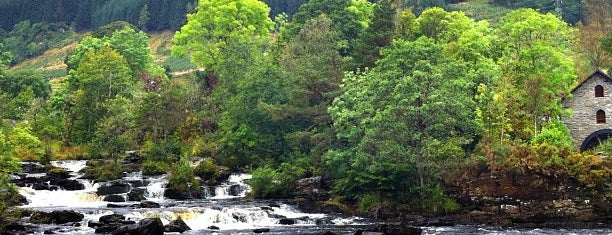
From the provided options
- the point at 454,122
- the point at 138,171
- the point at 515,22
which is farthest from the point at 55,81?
the point at 454,122

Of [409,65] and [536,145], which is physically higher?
[409,65]

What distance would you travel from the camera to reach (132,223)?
5034cm

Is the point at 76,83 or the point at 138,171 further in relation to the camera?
the point at 76,83

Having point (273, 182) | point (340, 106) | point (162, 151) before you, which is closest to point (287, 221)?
point (273, 182)

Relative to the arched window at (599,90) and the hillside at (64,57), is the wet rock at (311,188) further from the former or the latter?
the hillside at (64,57)

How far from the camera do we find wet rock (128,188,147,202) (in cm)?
6407

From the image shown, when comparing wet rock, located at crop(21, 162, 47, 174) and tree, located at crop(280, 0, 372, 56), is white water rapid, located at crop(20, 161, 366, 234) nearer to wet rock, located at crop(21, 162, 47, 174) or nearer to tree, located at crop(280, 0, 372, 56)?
wet rock, located at crop(21, 162, 47, 174)

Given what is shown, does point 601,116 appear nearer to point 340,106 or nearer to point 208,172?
point 340,106

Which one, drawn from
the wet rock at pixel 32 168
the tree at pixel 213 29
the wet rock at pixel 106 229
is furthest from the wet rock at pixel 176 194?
the tree at pixel 213 29

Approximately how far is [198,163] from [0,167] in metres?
29.2

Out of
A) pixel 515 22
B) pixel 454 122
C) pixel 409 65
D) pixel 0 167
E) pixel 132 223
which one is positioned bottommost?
pixel 132 223

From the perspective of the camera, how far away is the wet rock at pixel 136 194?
6407 centimetres

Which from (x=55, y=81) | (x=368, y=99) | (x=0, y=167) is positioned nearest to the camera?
(x=0, y=167)

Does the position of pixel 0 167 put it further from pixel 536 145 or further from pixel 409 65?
pixel 536 145
